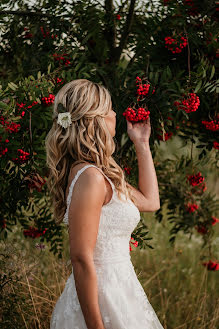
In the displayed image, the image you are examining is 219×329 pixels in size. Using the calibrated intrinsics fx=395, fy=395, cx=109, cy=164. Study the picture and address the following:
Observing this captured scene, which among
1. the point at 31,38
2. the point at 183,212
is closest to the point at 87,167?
the point at 31,38

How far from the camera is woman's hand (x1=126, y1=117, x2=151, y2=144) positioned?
89.3 inches

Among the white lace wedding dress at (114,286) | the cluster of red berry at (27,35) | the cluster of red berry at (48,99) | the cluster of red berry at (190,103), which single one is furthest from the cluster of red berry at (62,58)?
the white lace wedding dress at (114,286)

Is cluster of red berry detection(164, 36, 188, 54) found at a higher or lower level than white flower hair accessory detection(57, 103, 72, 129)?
higher

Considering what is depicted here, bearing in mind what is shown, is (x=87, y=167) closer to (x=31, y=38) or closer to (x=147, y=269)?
(x=31, y=38)

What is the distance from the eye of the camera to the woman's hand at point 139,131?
2.27 m

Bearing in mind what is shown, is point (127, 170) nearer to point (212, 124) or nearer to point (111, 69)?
point (212, 124)

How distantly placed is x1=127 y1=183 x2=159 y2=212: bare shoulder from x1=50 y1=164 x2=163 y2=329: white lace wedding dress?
0.21 metres

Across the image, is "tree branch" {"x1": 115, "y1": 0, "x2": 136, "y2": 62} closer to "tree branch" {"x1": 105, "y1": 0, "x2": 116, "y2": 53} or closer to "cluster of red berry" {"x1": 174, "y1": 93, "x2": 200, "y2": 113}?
"tree branch" {"x1": 105, "y1": 0, "x2": 116, "y2": 53}

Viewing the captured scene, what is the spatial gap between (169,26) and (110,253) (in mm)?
1718

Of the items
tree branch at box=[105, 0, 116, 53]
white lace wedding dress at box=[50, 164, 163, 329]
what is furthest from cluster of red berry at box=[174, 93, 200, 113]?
tree branch at box=[105, 0, 116, 53]

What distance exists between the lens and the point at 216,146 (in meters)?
2.78

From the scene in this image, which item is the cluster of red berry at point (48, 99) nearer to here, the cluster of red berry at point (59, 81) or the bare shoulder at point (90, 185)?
the cluster of red berry at point (59, 81)

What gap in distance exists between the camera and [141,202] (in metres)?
2.22

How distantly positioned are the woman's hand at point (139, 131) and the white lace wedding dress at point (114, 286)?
0.44 m
